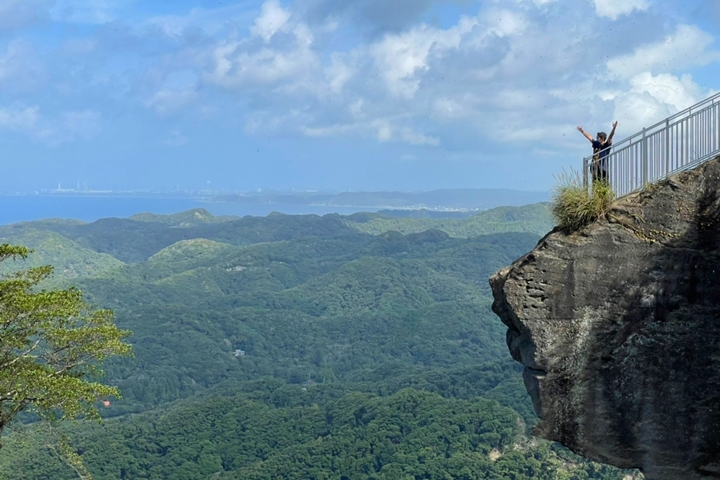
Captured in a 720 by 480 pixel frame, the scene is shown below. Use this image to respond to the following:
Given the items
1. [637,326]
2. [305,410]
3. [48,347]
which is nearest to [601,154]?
[637,326]

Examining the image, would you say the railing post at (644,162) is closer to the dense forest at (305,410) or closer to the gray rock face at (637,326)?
the gray rock face at (637,326)

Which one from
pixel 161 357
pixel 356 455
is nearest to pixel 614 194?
pixel 356 455

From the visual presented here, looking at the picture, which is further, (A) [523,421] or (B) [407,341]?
(B) [407,341]

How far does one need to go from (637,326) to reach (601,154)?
9.44 ft

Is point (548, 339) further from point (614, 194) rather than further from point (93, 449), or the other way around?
point (93, 449)

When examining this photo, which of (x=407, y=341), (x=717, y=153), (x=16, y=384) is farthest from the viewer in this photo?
(x=407, y=341)

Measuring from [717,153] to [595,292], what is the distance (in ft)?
8.69

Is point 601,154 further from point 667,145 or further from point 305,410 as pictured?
point 305,410

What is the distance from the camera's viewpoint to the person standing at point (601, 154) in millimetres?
11554

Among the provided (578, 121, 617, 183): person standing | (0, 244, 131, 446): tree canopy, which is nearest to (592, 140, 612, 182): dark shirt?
(578, 121, 617, 183): person standing

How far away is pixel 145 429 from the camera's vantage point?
85.4 m

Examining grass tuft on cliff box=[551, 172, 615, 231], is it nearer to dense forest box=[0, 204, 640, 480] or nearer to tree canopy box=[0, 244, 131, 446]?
dense forest box=[0, 204, 640, 480]

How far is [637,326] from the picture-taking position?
1023cm

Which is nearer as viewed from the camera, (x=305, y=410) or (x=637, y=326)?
(x=637, y=326)
